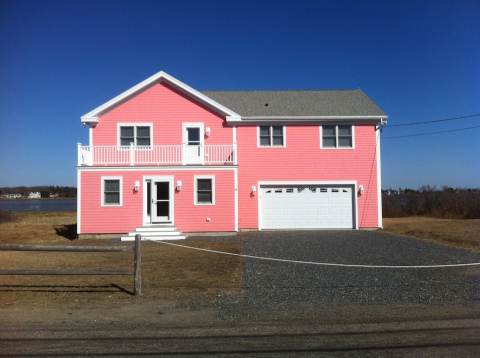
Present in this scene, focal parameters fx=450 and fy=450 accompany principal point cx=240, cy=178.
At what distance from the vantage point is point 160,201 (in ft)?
66.0

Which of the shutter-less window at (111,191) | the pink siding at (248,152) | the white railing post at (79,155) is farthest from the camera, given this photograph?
the pink siding at (248,152)

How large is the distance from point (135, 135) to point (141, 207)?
12.3 feet

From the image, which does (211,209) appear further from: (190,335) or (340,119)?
(190,335)

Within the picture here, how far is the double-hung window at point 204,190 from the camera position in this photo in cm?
2019

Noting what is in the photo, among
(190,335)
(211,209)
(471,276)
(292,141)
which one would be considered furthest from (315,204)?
(190,335)

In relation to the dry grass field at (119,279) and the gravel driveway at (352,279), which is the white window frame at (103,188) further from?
the gravel driveway at (352,279)

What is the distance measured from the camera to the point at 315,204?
22188mm

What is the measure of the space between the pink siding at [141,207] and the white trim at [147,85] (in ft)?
9.94

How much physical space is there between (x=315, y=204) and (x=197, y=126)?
6942 millimetres

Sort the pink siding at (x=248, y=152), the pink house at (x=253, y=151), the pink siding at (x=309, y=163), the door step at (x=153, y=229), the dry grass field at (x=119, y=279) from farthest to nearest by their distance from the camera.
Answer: the pink siding at (x=309, y=163) → the pink siding at (x=248, y=152) → the pink house at (x=253, y=151) → the door step at (x=153, y=229) → the dry grass field at (x=119, y=279)

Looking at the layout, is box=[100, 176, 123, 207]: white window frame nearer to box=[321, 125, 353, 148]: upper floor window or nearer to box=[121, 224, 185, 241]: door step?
box=[121, 224, 185, 241]: door step

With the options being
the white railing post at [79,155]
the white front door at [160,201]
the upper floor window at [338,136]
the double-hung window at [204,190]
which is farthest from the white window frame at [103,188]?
the upper floor window at [338,136]

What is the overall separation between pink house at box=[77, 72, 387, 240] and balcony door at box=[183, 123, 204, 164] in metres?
0.05

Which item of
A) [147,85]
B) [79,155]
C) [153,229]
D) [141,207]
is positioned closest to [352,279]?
[153,229]
